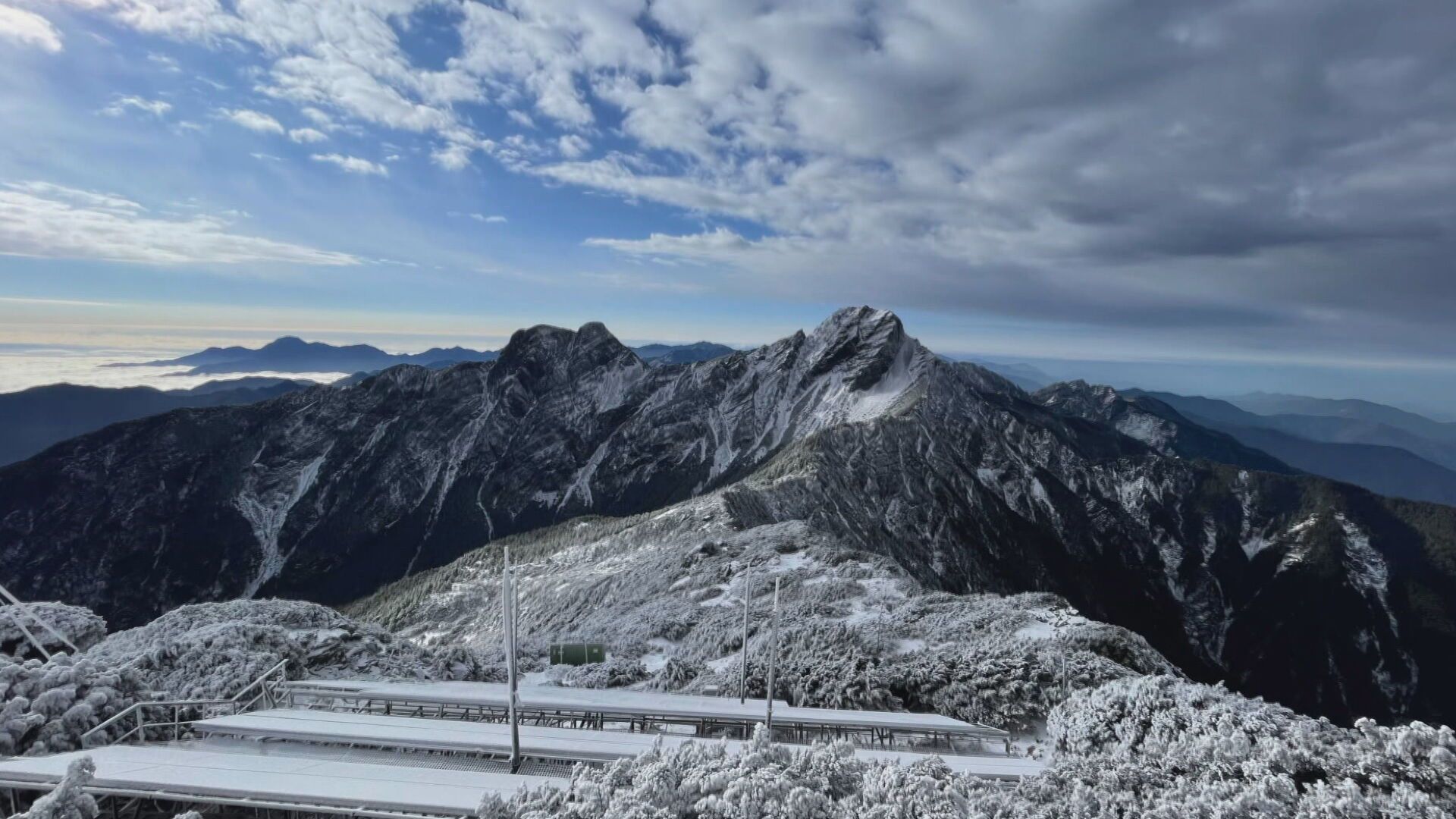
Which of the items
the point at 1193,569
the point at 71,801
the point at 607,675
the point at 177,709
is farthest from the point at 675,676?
the point at 1193,569

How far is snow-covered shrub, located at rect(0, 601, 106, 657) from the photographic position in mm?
33094

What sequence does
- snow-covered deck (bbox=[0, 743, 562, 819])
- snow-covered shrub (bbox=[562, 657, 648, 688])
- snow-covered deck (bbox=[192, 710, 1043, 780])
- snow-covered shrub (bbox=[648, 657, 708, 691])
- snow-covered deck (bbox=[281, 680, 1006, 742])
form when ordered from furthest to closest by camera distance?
snow-covered shrub (bbox=[562, 657, 648, 688])
snow-covered shrub (bbox=[648, 657, 708, 691])
snow-covered deck (bbox=[281, 680, 1006, 742])
snow-covered deck (bbox=[192, 710, 1043, 780])
snow-covered deck (bbox=[0, 743, 562, 819])

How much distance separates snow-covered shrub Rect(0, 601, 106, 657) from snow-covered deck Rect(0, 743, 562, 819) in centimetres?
2487

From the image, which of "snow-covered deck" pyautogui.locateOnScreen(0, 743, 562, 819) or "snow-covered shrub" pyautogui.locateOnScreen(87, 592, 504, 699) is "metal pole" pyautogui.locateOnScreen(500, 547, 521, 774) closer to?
"snow-covered deck" pyautogui.locateOnScreen(0, 743, 562, 819)

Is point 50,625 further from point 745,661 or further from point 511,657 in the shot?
point 745,661

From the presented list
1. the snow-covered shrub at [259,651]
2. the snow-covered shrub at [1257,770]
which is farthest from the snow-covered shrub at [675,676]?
the snow-covered shrub at [1257,770]

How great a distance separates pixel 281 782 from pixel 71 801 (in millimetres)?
3735

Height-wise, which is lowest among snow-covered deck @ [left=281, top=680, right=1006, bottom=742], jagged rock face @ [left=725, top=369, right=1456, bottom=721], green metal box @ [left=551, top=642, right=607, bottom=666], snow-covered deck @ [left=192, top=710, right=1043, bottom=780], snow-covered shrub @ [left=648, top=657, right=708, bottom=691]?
jagged rock face @ [left=725, top=369, right=1456, bottom=721]

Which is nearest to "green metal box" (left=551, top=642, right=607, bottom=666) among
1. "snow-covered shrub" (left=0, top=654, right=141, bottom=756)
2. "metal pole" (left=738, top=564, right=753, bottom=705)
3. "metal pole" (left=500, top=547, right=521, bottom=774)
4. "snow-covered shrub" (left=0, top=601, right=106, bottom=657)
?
"metal pole" (left=738, top=564, right=753, bottom=705)

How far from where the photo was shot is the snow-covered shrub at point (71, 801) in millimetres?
12516

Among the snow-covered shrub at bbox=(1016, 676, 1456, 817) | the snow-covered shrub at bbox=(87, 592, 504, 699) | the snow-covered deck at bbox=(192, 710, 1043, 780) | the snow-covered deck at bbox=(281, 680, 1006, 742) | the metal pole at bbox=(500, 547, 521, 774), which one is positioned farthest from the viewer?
the snow-covered shrub at bbox=(87, 592, 504, 699)

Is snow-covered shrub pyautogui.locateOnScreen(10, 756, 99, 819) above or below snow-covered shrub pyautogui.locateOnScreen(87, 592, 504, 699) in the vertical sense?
above

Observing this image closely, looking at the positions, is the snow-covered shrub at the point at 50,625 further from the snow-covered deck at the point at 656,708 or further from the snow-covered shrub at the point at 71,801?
the snow-covered shrub at the point at 71,801

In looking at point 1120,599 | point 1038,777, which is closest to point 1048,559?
point 1120,599
